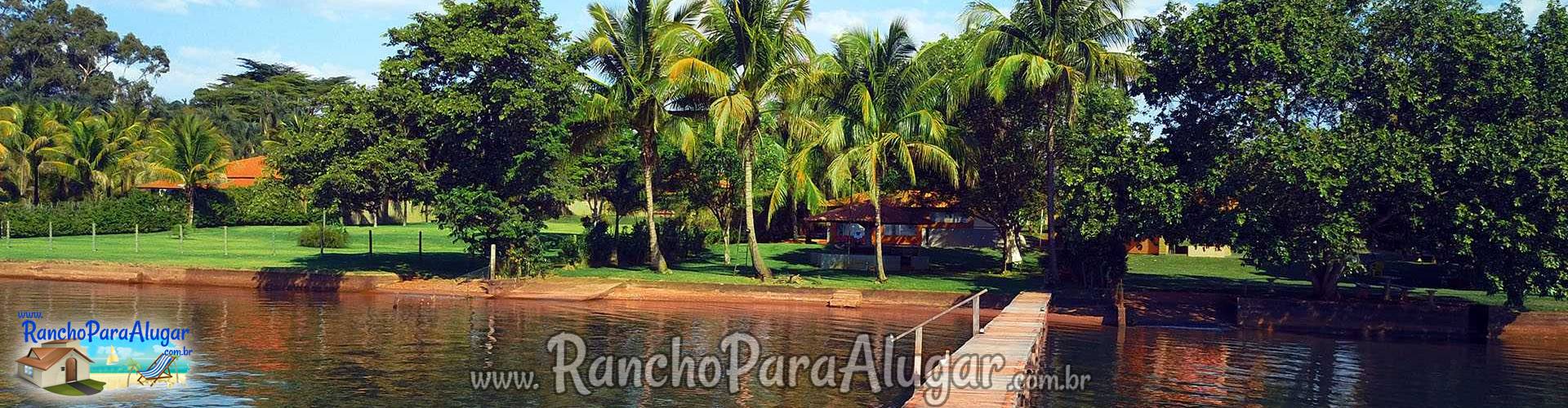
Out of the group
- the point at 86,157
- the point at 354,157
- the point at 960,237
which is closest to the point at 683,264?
the point at 354,157

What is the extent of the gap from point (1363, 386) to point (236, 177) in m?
72.1

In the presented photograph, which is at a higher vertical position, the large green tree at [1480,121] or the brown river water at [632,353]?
the large green tree at [1480,121]

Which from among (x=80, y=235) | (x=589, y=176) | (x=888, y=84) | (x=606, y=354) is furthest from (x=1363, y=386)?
(x=80, y=235)

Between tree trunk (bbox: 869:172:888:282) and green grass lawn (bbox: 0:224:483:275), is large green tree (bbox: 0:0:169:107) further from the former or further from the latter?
tree trunk (bbox: 869:172:888:282)

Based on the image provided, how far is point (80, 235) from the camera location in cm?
6178

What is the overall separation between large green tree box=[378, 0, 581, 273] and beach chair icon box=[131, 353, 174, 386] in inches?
737

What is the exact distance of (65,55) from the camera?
139250 mm

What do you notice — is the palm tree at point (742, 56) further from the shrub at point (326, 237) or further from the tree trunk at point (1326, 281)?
the shrub at point (326, 237)

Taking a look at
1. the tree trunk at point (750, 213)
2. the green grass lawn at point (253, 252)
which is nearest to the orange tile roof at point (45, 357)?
the green grass lawn at point (253, 252)

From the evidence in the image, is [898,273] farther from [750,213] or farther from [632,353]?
[632,353]

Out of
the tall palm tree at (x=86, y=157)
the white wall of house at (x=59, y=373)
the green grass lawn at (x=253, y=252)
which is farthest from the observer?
the tall palm tree at (x=86, y=157)

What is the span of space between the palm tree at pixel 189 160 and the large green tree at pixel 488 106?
32.0m

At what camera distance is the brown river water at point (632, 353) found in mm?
24109

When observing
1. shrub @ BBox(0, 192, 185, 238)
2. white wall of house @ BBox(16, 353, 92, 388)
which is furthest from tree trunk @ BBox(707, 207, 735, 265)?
white wall of house @ BBox(16, 353, 92, 388)
